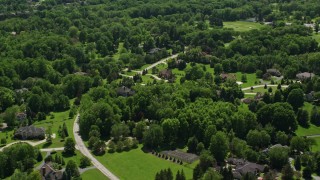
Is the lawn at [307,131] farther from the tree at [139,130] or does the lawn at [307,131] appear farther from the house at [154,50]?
the house at [154,50]

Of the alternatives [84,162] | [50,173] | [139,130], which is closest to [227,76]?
[139,130]

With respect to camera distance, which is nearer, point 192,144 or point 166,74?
point 192,144

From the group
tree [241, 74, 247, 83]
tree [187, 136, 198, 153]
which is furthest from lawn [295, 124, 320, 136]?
tree [241, 74, 247, 83]

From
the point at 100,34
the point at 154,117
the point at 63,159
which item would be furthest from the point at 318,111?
the point at 100,34

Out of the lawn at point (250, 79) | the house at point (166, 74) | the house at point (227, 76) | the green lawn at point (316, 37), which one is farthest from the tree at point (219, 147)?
the green lawn at point (316, 37)

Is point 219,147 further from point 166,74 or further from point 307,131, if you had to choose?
point 166,74
